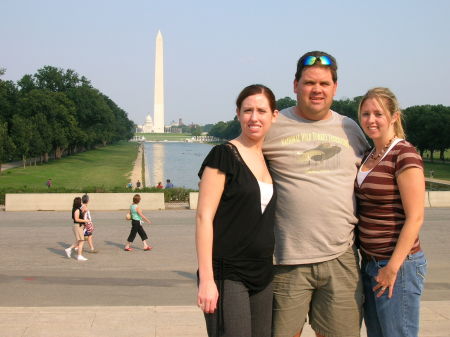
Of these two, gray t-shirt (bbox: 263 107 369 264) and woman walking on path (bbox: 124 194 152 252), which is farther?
woman walking on path (bbox: 124 194 152 252)

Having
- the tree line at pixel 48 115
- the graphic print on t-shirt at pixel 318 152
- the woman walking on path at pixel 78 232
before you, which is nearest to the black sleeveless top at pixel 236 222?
the graphic print on t-shirt at pixel 318 152

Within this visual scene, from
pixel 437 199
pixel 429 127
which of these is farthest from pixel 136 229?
pixel 429 127

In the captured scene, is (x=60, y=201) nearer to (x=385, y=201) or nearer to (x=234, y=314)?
(x=234, y=314)

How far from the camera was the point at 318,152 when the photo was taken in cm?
329

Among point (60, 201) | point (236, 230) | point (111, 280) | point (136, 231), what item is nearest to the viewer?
point (236, 230)

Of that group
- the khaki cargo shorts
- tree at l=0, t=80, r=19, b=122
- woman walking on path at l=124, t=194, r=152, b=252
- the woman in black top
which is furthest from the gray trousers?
tree at l=0, t=80, r=19, b=122

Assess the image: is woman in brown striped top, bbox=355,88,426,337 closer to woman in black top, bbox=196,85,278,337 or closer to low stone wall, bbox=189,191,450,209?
woman in black top, bbox=196,85,278,337

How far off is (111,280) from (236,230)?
7.36m

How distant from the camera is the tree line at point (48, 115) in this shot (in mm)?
51062

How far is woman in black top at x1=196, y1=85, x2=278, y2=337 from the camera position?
2.89 m

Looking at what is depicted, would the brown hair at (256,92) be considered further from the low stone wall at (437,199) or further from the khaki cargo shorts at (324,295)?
the low stone wall at (437,199)

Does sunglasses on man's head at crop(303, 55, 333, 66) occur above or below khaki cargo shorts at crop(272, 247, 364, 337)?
above

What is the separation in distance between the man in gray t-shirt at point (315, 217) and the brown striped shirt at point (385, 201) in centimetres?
12

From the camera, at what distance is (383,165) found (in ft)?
10.3
